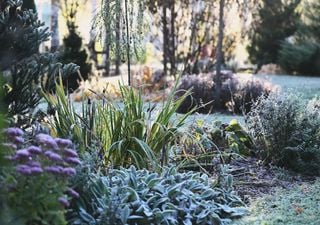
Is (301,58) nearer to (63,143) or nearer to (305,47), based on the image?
(305,47)

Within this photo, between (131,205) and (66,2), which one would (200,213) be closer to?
(131,205)

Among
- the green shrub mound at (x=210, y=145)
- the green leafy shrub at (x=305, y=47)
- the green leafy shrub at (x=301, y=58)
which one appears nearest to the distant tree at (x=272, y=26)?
the green leafy shrub at (x=305, y=47)

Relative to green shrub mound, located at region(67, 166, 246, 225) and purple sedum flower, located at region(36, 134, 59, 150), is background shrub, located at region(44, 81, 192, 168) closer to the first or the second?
green shrub mound, located at region(67, 166, 246, 225)

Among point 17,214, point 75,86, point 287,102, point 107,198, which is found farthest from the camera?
point 75,86

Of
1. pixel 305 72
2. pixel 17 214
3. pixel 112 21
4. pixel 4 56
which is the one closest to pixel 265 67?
pixel 305 72

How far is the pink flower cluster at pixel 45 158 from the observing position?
272 centimetres

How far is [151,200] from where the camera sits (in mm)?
3574

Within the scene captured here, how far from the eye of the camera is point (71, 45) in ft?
45.6

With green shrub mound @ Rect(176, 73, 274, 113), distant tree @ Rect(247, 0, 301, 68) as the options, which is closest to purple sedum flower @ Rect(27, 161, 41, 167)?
green shrub mound @ Rect(176, 73, 274, 113)

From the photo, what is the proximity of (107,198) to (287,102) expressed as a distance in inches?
93.6

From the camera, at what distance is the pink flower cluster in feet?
8.93

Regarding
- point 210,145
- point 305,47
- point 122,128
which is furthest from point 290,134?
point 305,47

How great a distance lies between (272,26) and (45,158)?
16627 millimetres

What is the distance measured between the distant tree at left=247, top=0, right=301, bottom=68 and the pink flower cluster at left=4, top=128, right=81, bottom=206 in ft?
52.4
